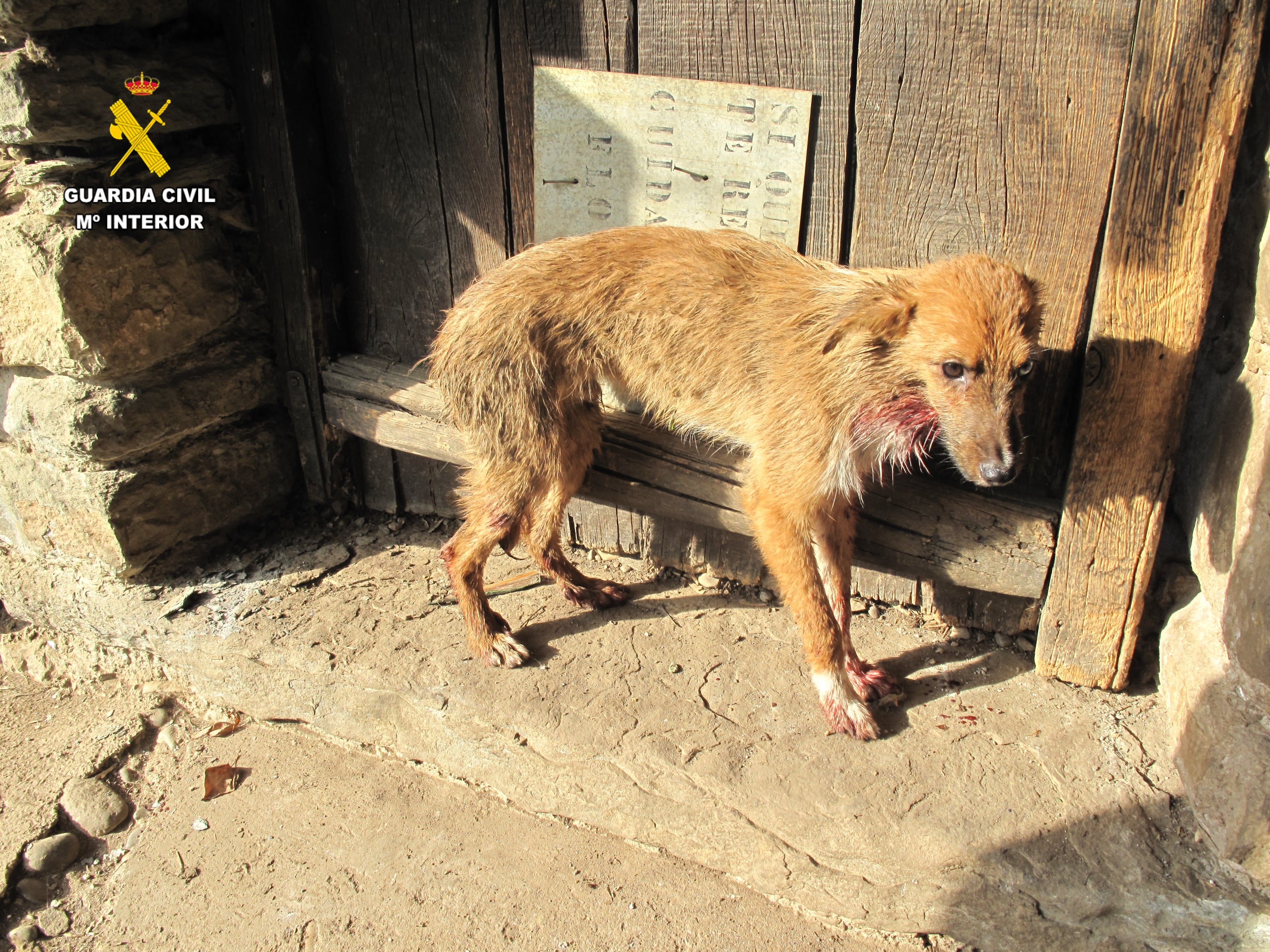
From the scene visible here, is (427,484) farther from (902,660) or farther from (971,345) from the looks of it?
(971,345)

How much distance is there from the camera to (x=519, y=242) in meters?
3.98

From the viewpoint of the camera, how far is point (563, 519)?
4547 millimetres

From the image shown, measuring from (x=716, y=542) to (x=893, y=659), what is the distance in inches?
38.9

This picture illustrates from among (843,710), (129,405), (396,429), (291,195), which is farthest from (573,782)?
(291,195)

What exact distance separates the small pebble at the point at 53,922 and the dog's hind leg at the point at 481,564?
5.85 feet

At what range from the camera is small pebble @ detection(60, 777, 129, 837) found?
12.3 feet

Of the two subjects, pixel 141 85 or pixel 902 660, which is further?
pixel 902 660

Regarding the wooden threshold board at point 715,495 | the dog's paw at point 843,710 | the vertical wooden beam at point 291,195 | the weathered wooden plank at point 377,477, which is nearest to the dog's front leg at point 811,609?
the dog's paw at point 843,710

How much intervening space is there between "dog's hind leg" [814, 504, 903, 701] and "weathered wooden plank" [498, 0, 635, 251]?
6.13 ft

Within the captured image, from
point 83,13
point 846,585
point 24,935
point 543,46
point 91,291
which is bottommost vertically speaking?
point 24,935

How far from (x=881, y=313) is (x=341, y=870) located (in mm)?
2848

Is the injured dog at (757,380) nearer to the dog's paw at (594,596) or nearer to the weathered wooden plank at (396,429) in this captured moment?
the weathered wooden plank at (396,429)

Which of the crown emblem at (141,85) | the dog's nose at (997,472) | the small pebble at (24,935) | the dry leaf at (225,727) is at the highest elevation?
the crown emblem at (141,85)

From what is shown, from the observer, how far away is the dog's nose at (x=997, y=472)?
2773 millimetres
